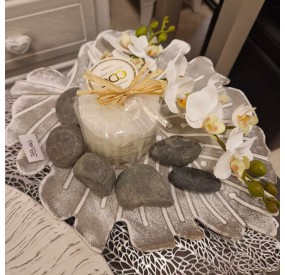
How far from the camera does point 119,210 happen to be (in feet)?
1.73

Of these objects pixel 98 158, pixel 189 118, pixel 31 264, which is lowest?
pixel 31 264

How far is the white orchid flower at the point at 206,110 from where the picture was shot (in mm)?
483

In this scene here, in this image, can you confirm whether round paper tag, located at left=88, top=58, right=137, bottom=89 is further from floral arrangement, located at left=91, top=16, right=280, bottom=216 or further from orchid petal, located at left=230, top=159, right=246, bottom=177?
orchid petal, located at left=230, top=159, right=246, bottom=177

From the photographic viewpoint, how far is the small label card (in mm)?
565

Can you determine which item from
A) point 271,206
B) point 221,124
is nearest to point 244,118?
point 221,124

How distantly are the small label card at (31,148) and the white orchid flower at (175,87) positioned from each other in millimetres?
277

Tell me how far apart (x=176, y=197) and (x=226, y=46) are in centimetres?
43

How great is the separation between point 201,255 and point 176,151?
0.19m

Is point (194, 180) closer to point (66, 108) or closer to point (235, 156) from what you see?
point (235, 156)

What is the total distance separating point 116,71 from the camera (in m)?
0.52

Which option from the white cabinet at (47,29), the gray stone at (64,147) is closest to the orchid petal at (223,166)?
the gray stone at (64,147)

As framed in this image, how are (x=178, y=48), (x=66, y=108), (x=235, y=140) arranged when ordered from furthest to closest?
(x=178, y=48) < (x=66, y=108) < (x=235, y=140)

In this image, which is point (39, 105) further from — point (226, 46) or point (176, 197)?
point (226, 46)

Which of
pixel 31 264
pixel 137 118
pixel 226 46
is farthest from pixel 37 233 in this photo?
pixel 226 46
